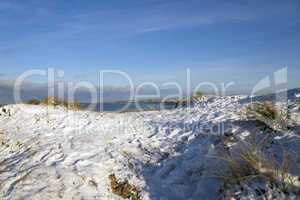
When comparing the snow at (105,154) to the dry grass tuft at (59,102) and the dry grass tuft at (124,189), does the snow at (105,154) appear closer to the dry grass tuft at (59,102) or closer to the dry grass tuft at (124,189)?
the dry grass tuft at (124,189)

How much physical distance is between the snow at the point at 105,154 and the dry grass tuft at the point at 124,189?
0.40 ft

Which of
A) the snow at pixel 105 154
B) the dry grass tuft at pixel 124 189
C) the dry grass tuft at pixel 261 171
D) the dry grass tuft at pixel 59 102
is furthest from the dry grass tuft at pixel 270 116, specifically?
the dry grass tuft at pixel 59 102

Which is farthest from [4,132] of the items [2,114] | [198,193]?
[198,193]

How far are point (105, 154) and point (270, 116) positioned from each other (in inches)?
167

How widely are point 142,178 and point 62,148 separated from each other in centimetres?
275

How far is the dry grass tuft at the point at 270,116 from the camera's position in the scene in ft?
25.8

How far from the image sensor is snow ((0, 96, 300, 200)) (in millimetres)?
6496

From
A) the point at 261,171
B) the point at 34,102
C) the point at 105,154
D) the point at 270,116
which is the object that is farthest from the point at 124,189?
the point at 34,102

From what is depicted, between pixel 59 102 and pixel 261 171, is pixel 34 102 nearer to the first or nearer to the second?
pixel 59 102

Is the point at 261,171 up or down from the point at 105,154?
up

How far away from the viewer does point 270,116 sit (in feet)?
28.0

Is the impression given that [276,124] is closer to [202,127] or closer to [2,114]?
[202,127]

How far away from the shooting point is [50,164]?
7699 mm

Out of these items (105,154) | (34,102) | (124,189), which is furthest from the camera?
(34,102)
